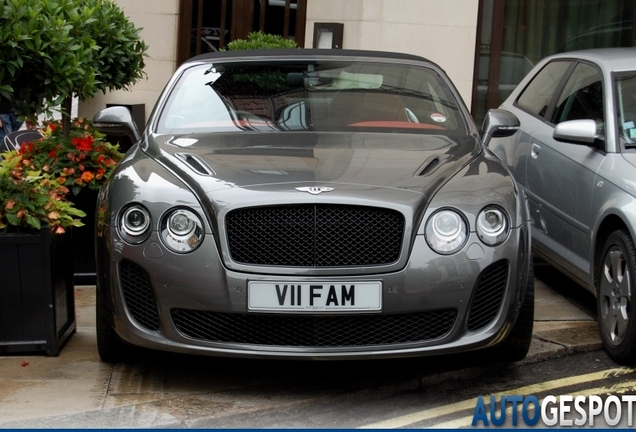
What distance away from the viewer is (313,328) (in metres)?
4.76

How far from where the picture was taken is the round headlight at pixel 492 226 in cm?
486

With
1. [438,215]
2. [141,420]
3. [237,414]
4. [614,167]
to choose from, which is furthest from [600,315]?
[141,420]

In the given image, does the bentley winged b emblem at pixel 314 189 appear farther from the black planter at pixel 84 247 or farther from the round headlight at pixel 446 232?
the black planter at pixel 84 247

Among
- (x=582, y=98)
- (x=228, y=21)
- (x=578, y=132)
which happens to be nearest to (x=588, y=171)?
(x=578, y=132)

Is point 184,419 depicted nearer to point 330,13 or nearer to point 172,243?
point 172,243

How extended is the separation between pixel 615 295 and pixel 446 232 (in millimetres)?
1354

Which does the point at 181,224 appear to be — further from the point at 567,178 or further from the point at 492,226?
the point at 567,178

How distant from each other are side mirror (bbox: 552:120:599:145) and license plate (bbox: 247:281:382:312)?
2.01 meters

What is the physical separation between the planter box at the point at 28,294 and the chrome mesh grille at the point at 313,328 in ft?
3.25

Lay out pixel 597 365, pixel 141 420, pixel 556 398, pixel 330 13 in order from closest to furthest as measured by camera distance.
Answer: pixel 141 420
pixel 556 398
pixel 597 365
pixel 330 13

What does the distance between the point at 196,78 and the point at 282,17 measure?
24.1 feet

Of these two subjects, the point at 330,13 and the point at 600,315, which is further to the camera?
the point at 330,13

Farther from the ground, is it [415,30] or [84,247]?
[415,30]

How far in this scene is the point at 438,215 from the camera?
482cm
